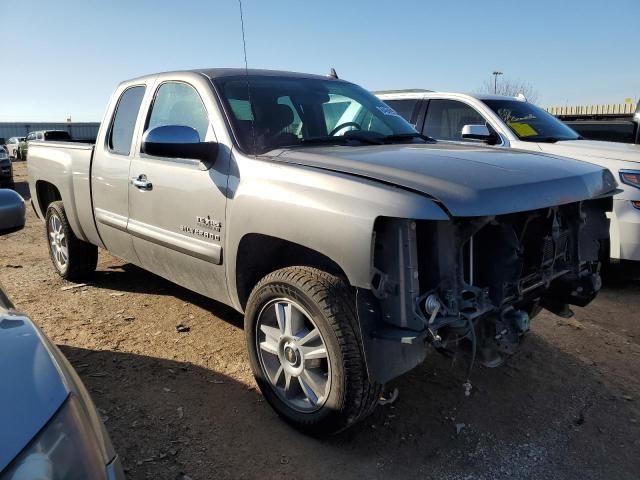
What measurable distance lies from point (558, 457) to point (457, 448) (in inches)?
19.2

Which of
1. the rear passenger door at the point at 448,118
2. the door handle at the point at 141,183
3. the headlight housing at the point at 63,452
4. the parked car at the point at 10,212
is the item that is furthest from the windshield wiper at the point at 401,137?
the rear passenger door at the point at 448,118

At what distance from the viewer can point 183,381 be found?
3.38 meters

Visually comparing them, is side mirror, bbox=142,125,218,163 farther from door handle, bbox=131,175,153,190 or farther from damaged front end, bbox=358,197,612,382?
damaged front end, bbox=358,197,612,382

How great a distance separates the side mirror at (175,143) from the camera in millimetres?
3104

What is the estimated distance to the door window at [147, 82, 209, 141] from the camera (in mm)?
3488

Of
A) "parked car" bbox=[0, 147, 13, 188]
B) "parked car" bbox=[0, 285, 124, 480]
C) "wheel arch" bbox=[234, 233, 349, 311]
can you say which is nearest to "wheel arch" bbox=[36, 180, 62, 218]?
"wheel arch" bbox=[234, 233, 349, 311]

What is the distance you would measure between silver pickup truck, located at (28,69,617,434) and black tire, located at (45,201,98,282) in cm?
136

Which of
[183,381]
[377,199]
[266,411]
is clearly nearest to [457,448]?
[266,411]

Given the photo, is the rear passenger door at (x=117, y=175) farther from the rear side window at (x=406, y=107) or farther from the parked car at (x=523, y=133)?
the rear side window at (x=406, y=107)

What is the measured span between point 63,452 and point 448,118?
614cm

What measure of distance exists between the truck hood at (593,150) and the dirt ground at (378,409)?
1.58m

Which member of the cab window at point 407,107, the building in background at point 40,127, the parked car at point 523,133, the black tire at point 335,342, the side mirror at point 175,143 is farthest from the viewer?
the building in background at point 40,127

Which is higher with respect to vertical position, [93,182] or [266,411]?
[93,182]

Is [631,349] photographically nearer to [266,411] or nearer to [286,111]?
[266,411]
